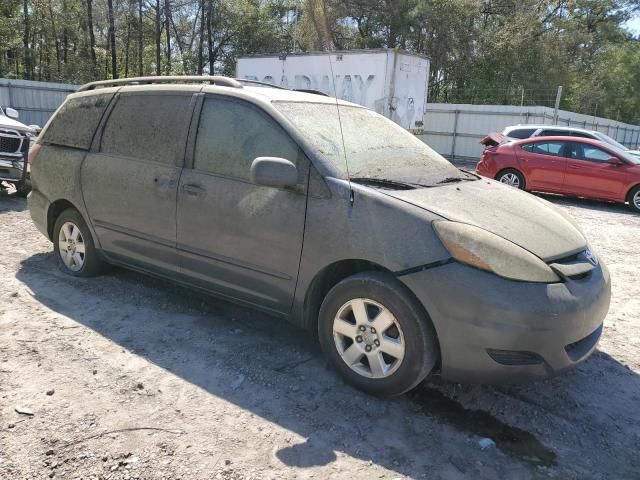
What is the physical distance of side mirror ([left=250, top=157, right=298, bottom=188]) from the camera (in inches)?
127

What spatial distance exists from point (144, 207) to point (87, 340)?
3.41 ft

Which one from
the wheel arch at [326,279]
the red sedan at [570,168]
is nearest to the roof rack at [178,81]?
the wheel arch at [326,279]

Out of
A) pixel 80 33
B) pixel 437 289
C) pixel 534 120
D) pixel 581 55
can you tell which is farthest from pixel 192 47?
pixel 437 289

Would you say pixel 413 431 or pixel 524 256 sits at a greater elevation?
pixel 524 256

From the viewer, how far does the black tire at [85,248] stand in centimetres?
472

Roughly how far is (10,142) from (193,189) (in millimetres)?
6132

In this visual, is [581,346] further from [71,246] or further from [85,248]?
[71,246]

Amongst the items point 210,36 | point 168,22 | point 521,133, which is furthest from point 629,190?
point 168,22

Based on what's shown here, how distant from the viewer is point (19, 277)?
4.93 metres

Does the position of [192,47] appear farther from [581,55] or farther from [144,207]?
[144,207]

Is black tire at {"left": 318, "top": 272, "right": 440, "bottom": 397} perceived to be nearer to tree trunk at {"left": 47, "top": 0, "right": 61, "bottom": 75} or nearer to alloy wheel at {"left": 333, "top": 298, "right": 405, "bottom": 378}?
alloy wheel at {"left": 333, "top": 298, "right": 405, "bottom": 378}

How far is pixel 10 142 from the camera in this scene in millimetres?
8438

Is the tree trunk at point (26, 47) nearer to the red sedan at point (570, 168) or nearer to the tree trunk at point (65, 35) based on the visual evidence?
the tree trunk at point (65, 35)

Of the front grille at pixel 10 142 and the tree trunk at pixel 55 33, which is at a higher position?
the tree trunk at pixel 55 33
